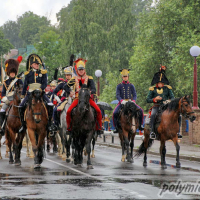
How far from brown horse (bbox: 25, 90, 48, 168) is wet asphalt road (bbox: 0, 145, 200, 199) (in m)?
0.60

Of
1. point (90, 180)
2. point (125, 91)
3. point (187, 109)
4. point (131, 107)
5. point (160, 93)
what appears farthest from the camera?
point (125, 91)

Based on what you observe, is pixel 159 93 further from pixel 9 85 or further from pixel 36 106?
pixel 9 85

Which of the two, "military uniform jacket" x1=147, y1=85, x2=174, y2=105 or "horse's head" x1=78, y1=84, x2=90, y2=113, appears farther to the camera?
"military uniform jacket" x1=147, y1=85, x2=174, y2=105

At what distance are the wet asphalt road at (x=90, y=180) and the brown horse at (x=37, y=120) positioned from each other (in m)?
0.60

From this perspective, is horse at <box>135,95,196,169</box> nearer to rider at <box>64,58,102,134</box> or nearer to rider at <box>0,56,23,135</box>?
rider at <box>64,58,102,134</box>

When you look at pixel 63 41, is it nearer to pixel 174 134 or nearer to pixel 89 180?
pixel 174 134

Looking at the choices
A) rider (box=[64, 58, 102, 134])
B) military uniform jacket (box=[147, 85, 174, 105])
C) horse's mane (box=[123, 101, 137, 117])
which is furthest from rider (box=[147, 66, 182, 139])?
rider (box=[64, 58, 102, 134])

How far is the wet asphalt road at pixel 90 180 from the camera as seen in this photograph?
10.2 metres

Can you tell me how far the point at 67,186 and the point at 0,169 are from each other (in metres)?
4.53

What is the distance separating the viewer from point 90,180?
12469 millimetres

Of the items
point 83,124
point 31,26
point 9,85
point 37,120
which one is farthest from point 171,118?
point 31,26

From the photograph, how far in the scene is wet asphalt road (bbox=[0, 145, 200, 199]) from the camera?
10.2m

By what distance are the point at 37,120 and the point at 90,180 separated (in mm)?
3920

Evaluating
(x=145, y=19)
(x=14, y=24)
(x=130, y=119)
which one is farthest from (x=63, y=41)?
(x=14, y=24)
